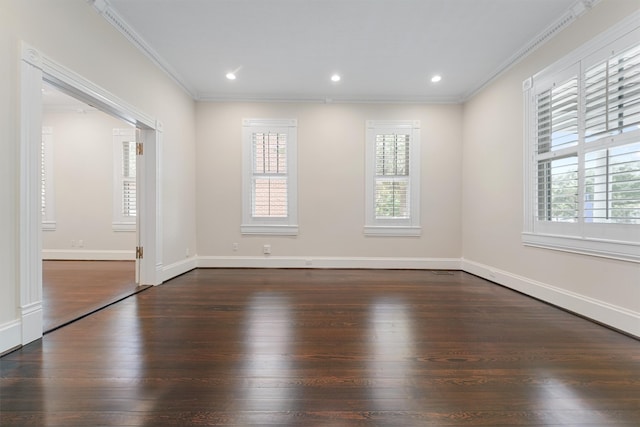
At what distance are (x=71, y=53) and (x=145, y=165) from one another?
1.50 m

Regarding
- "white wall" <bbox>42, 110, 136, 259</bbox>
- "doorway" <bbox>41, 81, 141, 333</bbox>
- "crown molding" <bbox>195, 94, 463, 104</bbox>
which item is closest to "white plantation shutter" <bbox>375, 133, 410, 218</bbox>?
"crown molding" <bbox>195, 94, 463, 104</bbox>

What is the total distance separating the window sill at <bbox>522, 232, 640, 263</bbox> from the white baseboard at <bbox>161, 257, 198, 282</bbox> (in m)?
4.70

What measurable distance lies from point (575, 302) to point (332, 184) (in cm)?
346

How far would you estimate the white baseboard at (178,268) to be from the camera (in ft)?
13.2

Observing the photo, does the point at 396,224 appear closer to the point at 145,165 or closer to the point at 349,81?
the point at 349,81

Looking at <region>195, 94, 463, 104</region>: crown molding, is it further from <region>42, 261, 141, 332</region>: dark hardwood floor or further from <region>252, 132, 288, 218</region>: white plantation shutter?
<region>42, 261, 141, 332</region>: dark hardwood floor

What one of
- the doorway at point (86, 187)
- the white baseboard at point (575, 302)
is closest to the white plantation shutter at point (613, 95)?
the white baseboard at point (575, 302)

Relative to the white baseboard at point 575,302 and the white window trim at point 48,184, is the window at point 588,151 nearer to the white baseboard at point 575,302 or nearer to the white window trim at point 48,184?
the white baseboard at point 575,302

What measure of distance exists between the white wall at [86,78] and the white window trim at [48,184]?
132 inches

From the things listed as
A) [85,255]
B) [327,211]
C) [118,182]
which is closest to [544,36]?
[327,211]

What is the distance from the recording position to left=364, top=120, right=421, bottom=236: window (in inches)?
198

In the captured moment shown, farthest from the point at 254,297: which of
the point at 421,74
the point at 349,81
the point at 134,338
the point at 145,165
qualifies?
the point at 421,74

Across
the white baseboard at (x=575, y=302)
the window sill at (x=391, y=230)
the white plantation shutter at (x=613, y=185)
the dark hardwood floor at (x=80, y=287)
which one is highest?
the white plantation shutter at (x=613, y=185)

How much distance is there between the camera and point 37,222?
219 cm
